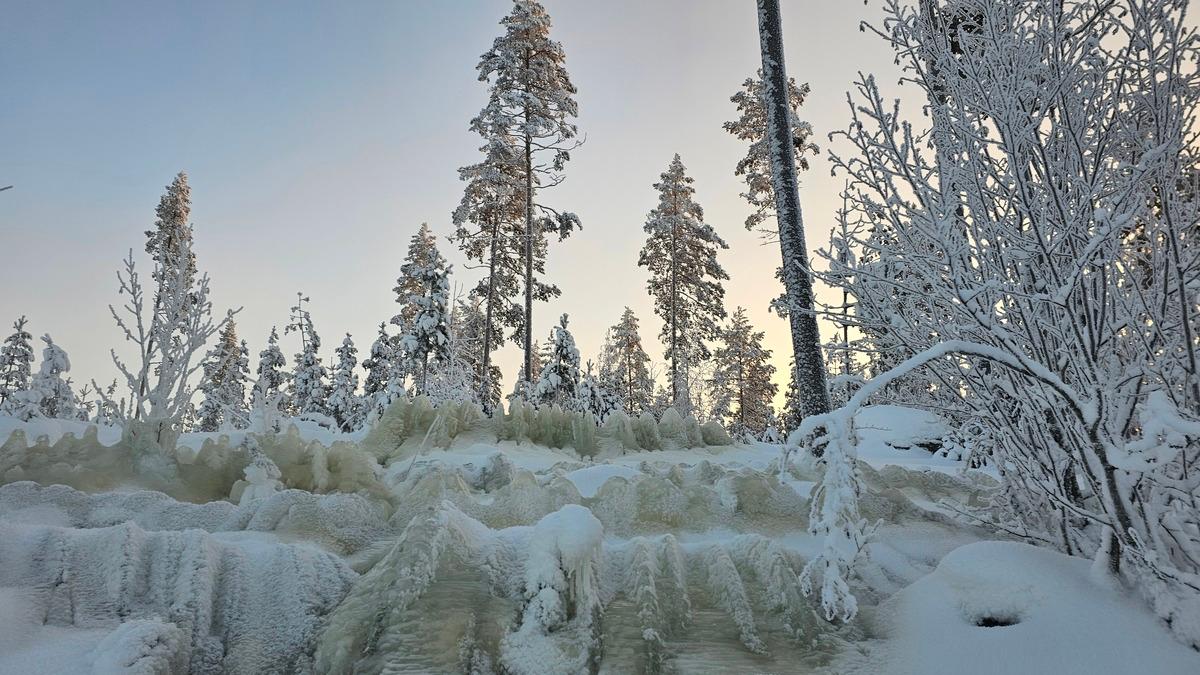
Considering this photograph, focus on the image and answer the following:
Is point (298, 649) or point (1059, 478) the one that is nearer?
point (298, 649)

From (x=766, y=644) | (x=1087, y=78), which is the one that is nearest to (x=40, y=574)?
(x=766, y=644)

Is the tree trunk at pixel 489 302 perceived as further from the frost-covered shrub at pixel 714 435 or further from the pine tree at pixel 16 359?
the pine tree at pixel 16 359

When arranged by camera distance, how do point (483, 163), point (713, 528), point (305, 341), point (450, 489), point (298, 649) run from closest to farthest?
point (298, 649) → point (713, 528) → point (450, 489) → point (483, 163) → point (305, 341)

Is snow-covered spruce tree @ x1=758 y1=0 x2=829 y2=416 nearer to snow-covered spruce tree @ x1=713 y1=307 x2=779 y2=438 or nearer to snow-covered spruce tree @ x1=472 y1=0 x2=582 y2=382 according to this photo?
snow-covered spruce tree @ x1=472 y1=0 x2=582 y2=382

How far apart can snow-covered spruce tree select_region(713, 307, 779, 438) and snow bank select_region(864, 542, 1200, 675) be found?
95.4ft

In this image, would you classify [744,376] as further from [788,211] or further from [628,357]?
[788,211]

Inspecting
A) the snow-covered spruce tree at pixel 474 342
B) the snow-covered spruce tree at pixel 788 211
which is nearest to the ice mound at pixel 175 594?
the snow-covered spruce tree at pixel 788 211

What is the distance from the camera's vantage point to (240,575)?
2.55 m

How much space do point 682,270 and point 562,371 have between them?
28.2 feet

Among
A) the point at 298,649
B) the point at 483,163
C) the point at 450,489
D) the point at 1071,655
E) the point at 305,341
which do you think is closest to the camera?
the point at 1071,655

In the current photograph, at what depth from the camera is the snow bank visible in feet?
6.92

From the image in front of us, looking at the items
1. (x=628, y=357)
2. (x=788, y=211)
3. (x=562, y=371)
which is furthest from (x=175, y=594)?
(x=628, y=357)

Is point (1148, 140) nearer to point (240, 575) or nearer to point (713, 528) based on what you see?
point (713, 528)

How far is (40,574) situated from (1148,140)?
4679mm
